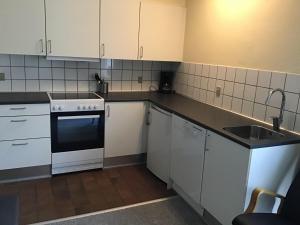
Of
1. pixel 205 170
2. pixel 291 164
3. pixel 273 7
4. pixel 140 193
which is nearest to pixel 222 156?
pixel 205 170

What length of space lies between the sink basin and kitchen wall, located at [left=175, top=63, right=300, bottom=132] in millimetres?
150

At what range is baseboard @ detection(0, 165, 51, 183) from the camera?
2886 mm

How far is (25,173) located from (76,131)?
69 cm

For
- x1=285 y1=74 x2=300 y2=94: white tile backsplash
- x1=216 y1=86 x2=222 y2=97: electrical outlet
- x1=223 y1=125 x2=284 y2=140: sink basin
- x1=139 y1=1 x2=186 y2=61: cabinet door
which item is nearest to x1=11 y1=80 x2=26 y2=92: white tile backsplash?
x1=139 y1=1 x2=186 y2=61: cabinet door

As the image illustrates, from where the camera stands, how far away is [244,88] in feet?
8.62

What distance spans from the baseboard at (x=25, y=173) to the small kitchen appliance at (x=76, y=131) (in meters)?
0.10

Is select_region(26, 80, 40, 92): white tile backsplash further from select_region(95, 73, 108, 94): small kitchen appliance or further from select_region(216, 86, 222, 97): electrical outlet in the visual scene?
select_region(216, 86, 222, 97): electrical outlet

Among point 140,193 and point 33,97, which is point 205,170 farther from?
point 33,97

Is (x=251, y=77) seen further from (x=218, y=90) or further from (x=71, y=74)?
(x=71, y=74)

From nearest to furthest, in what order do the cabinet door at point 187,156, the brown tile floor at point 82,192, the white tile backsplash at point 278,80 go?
1. the white tile backsplash at point 278,80
2. the cabinet door at point 187,156
3. the brown tile floor at point 82,192

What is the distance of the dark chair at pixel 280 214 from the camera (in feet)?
5.56

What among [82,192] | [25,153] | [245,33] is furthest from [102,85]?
[245,33]

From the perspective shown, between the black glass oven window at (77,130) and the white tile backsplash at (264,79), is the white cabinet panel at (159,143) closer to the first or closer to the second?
the black glass oven window at (77,130)

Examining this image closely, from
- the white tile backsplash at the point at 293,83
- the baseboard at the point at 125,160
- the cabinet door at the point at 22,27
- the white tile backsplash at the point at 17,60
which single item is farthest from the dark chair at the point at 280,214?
the white tile backsplash at the point at 17,60
